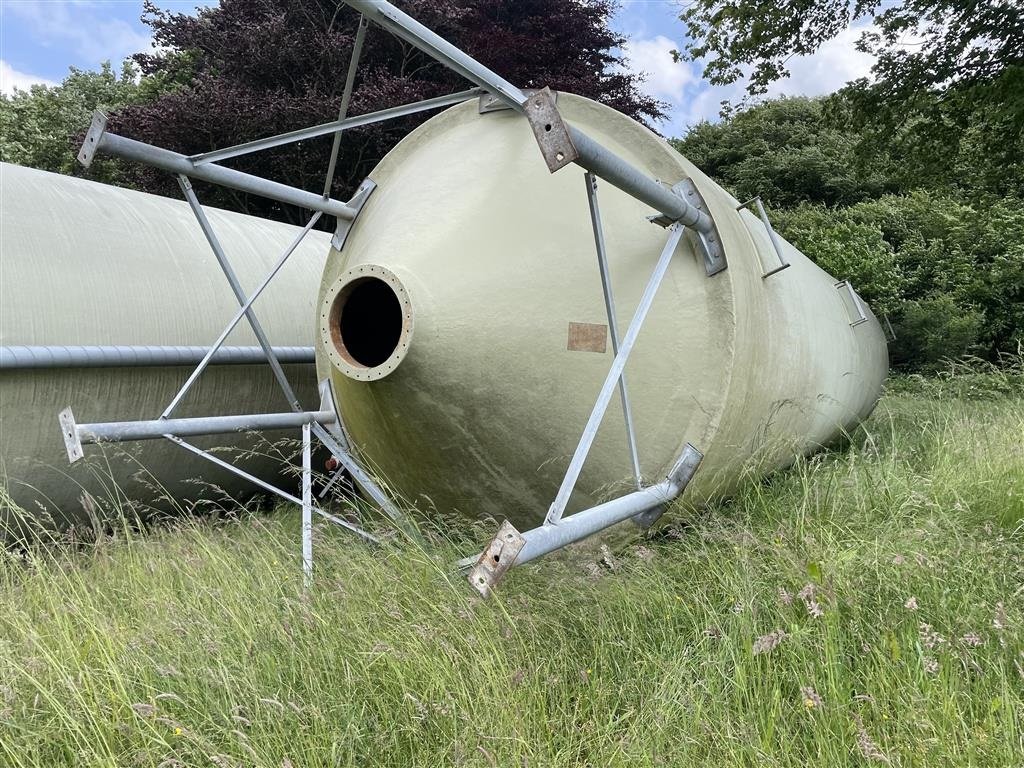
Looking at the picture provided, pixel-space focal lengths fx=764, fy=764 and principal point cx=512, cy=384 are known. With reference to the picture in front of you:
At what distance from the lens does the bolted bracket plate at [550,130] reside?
2.12 meters

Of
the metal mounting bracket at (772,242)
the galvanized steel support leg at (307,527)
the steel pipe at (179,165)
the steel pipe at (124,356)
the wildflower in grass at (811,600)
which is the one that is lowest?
the wildflower in grass at (811,600)

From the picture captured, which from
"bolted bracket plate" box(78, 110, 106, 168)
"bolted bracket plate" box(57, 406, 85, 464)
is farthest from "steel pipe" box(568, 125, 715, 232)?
"bolted bracket plate" box(57, 406, 85, 464)

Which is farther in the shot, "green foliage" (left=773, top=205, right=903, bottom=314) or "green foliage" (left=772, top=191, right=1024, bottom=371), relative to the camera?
"green foliage" (left=773, top=205, right=903, bottom=314)

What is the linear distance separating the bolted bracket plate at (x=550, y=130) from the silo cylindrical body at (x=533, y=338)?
917 mm

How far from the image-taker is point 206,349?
4434mm

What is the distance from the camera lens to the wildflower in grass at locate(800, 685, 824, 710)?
6.52 ft

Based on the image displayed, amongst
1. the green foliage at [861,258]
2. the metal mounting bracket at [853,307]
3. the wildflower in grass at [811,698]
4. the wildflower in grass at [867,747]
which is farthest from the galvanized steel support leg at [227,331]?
the green foliage at [861,258]

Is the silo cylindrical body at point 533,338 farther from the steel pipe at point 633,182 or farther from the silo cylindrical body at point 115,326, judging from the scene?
the silo cylindrical body at point 115,326

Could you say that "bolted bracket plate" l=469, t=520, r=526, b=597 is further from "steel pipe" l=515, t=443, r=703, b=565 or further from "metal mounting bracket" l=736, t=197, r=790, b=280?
"metal mounting bracket" l=736, t=197, r=790, b=280

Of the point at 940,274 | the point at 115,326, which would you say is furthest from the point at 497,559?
the point at 940,274

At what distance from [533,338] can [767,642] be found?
1390 millimetres

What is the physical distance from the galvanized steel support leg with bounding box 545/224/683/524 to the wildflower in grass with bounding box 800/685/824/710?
80 cm

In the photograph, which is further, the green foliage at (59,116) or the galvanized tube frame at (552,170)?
the green foliage at (59,116)

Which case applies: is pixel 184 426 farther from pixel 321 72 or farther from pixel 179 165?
pixel 321 72
